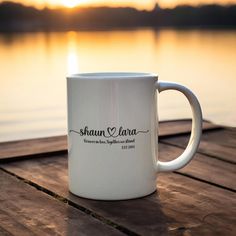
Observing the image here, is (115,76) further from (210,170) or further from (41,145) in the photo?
(41,145)

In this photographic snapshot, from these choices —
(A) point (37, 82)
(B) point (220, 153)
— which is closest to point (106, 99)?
(B) point (220, 153)

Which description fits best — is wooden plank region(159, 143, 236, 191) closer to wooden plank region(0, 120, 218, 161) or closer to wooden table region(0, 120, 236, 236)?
wooden table region(0, 120, 236, 236)

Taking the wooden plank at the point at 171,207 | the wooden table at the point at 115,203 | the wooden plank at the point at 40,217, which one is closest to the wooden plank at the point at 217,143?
the wooden table at the point at 115,203

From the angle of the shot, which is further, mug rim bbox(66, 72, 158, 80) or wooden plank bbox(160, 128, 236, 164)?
wooden plank bbox(160, 128, 236, 164)

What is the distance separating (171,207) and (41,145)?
0.35m

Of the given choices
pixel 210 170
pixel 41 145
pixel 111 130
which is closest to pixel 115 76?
pixel 111 130

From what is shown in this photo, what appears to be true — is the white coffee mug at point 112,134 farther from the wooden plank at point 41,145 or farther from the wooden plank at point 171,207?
the wooden plank at point 41,145

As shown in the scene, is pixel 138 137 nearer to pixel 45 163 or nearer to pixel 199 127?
pixel 199 127

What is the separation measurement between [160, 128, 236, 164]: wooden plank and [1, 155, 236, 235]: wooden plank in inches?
5.3

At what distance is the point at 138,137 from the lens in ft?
1.68

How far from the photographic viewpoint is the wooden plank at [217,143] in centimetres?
71

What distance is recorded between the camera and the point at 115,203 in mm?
496

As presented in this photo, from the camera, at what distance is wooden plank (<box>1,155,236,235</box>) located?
16.6 inches

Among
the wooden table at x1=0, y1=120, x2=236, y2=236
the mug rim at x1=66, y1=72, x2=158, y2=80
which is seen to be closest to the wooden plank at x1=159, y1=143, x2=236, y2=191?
the wooden table at x1=0, y1=120, x2=236, y2=236
